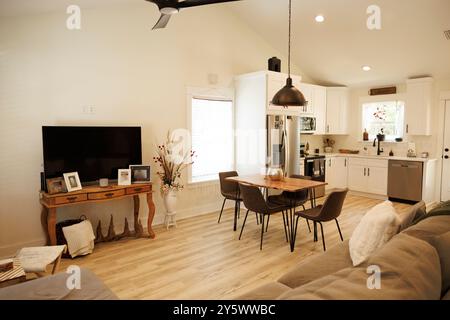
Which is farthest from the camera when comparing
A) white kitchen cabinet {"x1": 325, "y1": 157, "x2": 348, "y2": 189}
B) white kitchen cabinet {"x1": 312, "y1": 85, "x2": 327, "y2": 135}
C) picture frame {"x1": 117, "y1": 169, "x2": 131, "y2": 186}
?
white kitchen cabinet {"x1": 325, "y1": 157, "x2": 348, "y2": 189}

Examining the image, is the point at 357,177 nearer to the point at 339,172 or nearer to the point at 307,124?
the point at 339,172

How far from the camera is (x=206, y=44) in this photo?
5328 millimetres

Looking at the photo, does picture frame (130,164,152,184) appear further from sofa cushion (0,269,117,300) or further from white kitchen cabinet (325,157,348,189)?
white kitchen cabinet (325,157,348,189)

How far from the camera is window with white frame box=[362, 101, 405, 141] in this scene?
6.72 metres

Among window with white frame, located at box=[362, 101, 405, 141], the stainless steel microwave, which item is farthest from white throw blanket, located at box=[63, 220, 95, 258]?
window with white frame, located at box=[362, 101, 405, 141]

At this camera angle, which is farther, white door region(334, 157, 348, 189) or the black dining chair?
white door region(334, 157, 348, 189)

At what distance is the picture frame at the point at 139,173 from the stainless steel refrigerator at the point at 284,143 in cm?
221

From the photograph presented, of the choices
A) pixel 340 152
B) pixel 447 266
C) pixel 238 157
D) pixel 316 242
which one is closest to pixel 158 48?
pixel 238 157

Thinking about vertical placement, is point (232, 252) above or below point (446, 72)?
below

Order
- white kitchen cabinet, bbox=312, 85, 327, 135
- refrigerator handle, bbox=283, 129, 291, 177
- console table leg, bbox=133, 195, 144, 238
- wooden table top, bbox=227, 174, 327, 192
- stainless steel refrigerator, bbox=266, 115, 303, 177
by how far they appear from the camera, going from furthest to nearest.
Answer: white kitchen cabinet, bbox=312, 85, 327, 135 → refrigerator handle, bbox=283, 129, 291, 177 → stainless steel refrigerator, bbox=266, 115, 303, 177 → console table leg, bbox=133, 195, 144, 238 → wooden table top, bbox=227, 174, 327, 192

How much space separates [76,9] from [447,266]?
4.45 m

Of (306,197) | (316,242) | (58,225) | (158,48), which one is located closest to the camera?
(58,225)

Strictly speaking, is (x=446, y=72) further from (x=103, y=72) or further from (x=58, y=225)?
(x=58, y=225)

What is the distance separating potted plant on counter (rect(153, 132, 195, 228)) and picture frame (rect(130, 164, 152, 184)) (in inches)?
15.9
